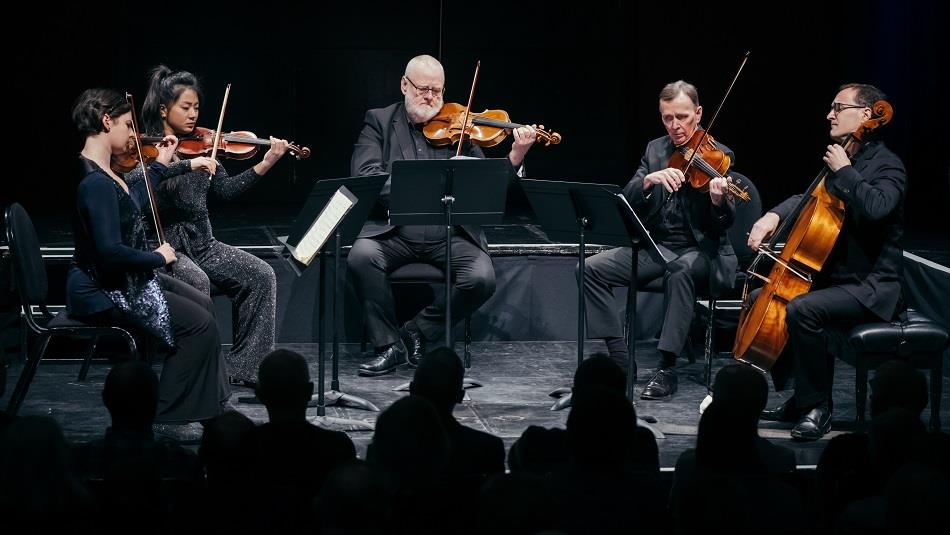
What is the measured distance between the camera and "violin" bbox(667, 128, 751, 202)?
535 centimetres

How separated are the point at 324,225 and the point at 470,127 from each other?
1.53m

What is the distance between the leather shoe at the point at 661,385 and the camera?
537cm

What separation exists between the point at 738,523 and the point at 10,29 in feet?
24.1

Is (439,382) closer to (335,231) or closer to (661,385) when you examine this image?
(335,231)

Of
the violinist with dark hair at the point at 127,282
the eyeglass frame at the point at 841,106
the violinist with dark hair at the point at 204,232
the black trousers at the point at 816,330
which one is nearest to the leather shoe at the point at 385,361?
the violinist with dark hair at the point at 204,232

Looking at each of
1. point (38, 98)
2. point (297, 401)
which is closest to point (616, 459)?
point (297, 401)

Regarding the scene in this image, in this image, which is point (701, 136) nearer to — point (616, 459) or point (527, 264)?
point (527, 264)

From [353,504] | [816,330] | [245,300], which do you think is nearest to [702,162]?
[816,330]

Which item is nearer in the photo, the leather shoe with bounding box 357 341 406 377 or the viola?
the viola

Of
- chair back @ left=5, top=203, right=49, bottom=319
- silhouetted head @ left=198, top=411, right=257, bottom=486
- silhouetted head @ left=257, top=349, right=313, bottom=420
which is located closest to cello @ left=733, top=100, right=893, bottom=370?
silhouetted head @ left=257, top=349, right=313, bottom=420

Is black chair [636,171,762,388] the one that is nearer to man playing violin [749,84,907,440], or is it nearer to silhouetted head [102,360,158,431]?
man playing violin [749,84,907,440]

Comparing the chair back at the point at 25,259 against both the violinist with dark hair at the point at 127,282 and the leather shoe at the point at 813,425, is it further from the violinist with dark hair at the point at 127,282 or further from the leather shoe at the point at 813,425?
the leather shoe at the point at 813,425

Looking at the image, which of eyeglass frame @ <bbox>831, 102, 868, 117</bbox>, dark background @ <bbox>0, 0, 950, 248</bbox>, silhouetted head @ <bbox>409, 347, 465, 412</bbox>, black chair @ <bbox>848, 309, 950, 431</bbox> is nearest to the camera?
silhouetted head @ <bbox>409, 347, 465, 412</bbox>

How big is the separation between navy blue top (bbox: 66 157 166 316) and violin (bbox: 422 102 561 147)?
170 cm
